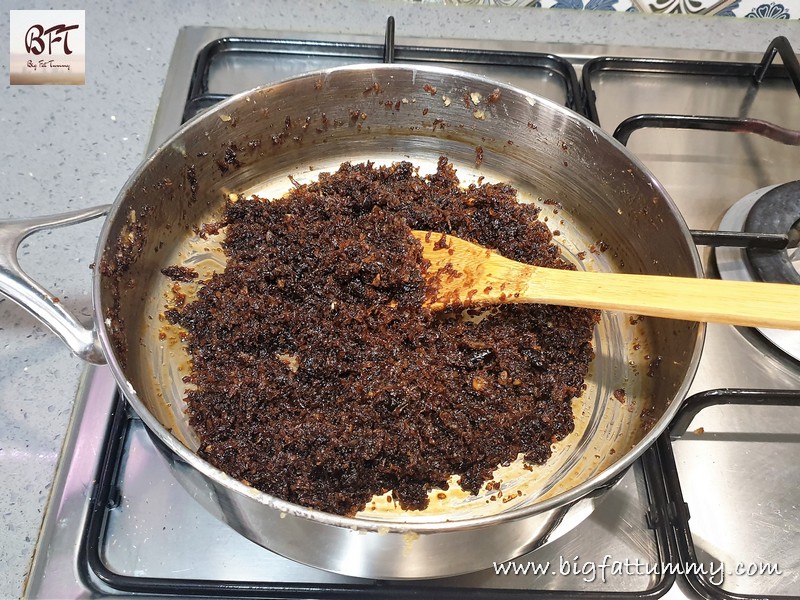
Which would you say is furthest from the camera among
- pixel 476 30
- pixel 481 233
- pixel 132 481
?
pixel 476 30

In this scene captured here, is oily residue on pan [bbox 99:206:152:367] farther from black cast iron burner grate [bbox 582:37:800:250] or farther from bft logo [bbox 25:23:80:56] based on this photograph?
black cast iron burner grate [bbox 582:37:800:250]

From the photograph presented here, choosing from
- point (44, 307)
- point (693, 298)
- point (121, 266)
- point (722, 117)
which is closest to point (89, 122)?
point (121, 266)

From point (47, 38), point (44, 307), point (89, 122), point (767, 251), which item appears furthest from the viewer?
point (47, 38)

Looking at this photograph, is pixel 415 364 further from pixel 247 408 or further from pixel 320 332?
pixel 247 408

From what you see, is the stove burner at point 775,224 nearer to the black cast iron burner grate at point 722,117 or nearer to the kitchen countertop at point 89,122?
the black cast iron burner grate at point 722,117

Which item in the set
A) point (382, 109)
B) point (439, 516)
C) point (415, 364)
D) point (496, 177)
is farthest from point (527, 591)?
point (382, 109)

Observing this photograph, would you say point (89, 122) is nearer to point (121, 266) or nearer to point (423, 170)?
point (121, 266)

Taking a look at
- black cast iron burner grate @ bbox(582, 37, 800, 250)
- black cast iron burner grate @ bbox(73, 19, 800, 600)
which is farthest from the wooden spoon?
black cast iron burner grate @ bbox(582, 37, 800, 250)
